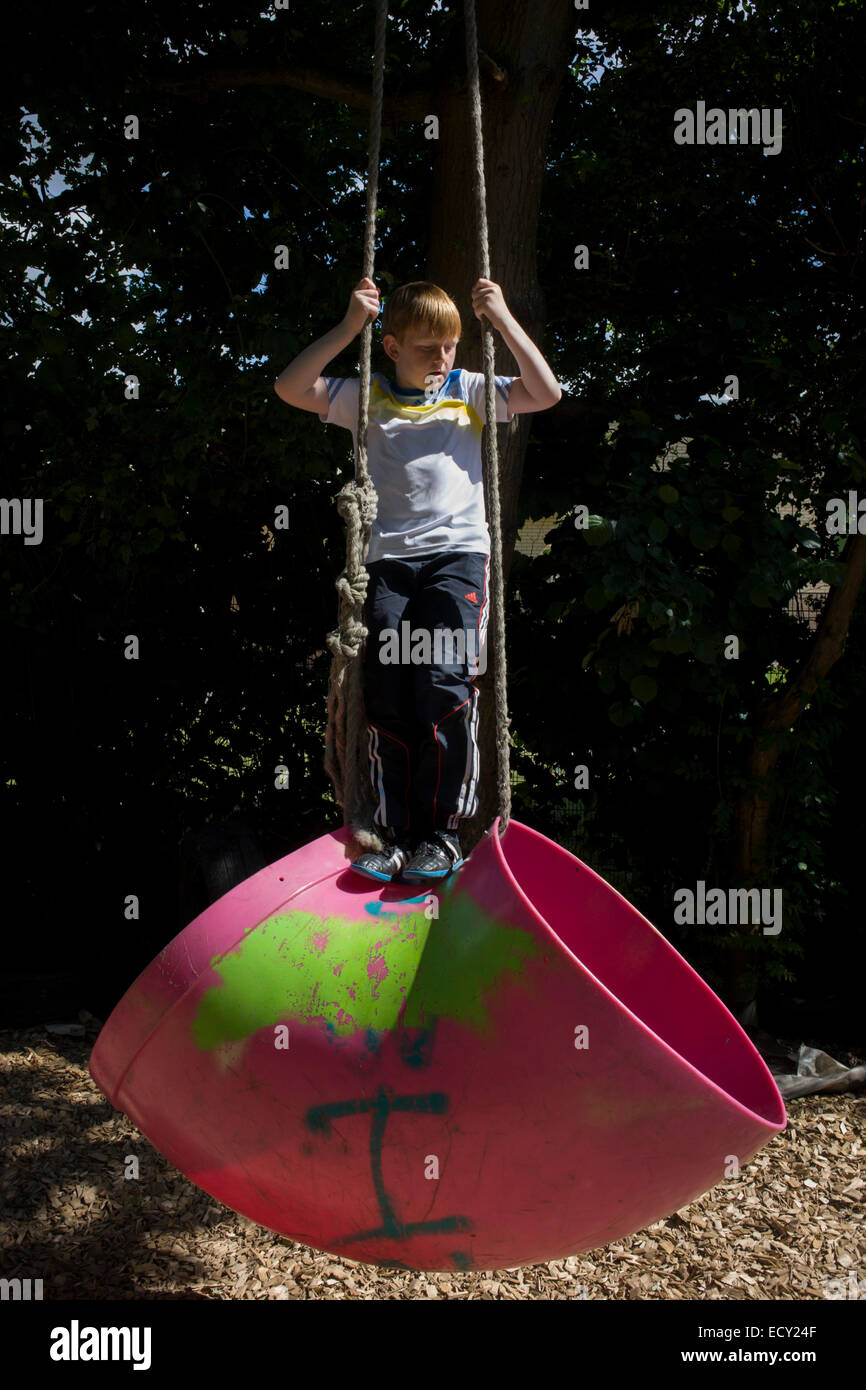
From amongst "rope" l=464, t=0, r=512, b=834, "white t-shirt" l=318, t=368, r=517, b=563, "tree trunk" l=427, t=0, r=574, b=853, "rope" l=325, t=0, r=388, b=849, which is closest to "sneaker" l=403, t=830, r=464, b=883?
"rope" l=325, t=0, r=388, b=849

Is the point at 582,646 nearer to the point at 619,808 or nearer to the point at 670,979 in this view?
the point at 619,808

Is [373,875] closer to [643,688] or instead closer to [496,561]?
[496,561]

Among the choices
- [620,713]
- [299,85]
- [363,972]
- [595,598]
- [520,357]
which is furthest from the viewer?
[620,713]

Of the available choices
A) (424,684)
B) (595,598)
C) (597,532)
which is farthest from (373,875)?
(597,532)

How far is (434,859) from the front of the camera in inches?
105

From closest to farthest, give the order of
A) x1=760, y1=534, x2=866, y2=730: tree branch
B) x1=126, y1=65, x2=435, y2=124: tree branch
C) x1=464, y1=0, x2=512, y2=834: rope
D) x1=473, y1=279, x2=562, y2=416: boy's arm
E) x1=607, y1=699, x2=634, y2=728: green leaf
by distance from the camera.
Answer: x1=464, y1=0, x2=512, y2=834: rope → x1=473, y1=279, x2=562, y2=416: boy's arm → x1=126, y1=65, x2=435, y2=124: tree branch → x1=607, y1=699, x2=634, y2=728: green leaf → x1=760, y1=534, x2=866, y2=730: tree branch

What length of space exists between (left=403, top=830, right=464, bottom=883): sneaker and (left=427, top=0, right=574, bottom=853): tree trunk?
1.48 meters

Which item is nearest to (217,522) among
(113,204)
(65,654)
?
(65,654)

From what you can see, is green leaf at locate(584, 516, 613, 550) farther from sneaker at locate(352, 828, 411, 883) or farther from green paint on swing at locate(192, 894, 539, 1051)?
green paint on swing at locate(192, 894, 539, 1051)

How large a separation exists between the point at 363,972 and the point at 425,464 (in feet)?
4.36

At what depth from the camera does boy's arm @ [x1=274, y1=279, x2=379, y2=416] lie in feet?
8.93

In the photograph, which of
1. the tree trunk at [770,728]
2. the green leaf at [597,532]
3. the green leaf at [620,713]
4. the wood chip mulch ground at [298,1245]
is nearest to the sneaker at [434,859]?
the wood chip mulch ground at [298,1245]

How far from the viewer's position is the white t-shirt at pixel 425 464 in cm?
287

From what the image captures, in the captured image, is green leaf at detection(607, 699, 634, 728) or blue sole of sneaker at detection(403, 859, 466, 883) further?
green leaf at detection(607, 699, 634, 728)
